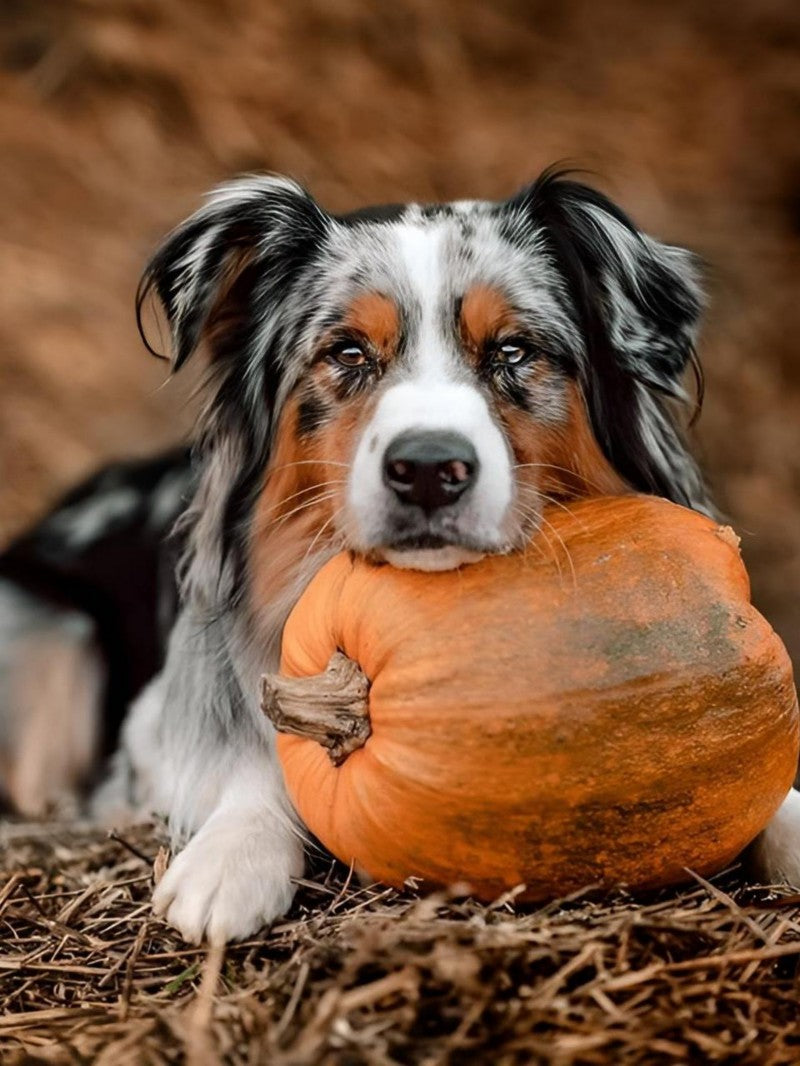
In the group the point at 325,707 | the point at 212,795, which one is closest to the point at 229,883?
the point at 325,707

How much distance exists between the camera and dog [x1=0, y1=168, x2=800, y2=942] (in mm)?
2604

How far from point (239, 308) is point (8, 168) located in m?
4.20

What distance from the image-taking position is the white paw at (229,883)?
255cm

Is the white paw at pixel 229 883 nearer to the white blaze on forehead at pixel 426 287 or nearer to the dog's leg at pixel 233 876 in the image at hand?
the dog's leg at pixel 233 876

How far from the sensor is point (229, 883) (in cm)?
262

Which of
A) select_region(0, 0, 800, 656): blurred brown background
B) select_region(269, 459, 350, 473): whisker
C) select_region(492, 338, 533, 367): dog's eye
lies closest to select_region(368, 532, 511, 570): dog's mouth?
select_region(269, 459, 350, 473): whisker

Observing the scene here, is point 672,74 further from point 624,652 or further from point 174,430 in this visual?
point 624,652

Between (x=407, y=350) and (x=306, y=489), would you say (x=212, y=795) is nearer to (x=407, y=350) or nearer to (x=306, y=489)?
(x=306, y=489)

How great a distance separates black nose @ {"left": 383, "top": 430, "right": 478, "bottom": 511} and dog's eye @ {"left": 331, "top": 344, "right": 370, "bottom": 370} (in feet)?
1.64

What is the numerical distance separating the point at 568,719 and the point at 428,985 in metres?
0.56

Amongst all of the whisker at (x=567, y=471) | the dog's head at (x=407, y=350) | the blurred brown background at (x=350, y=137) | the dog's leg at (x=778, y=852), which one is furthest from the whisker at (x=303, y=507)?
the blurred brown background at (x=350, y=137)

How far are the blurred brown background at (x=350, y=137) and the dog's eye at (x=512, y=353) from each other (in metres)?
4.02

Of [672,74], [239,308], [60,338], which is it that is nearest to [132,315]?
[60,338]

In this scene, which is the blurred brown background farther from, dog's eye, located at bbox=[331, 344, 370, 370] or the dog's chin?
the dog's chin
